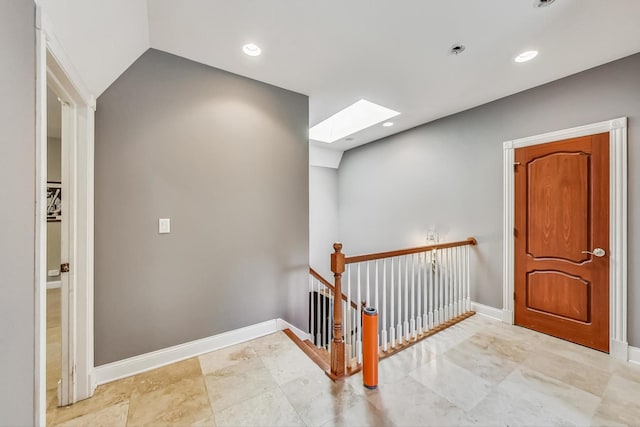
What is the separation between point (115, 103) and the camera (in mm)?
1880

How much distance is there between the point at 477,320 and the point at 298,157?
2.87 metres

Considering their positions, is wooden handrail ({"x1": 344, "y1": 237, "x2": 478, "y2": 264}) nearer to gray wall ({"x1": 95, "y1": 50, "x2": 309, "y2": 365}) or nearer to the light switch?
gray wall ({"x1": 95, "y1": 50, "x2": 309, "y2": 365})

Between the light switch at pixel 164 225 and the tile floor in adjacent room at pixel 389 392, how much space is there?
3.63 feet

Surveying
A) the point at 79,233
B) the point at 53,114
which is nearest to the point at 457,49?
the point at 79,233

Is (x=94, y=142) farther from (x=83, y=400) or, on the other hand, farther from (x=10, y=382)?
(x=83, y=400)

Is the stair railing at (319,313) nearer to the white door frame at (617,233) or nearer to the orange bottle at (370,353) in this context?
the orange bottle at (370,353)

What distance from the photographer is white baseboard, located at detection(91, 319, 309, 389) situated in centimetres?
183

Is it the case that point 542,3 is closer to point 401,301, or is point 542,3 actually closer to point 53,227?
point 401,301

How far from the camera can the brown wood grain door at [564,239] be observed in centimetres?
230

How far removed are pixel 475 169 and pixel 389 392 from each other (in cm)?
277

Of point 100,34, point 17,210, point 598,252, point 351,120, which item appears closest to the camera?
point 17,210

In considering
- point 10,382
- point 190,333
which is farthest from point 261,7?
point 190,333

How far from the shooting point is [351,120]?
4.07 metres

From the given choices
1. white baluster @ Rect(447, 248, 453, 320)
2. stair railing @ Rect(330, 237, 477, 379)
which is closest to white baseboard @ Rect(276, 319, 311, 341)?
stair railing @ Rect(330, 237, 477, 379)
